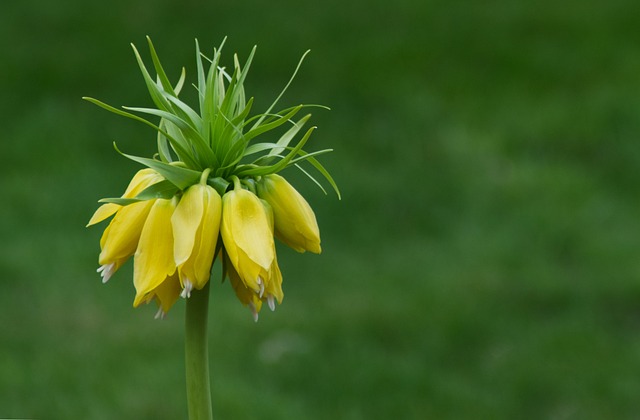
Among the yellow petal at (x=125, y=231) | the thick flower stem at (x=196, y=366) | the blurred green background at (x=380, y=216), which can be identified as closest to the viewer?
the thick flower stem at (x=196, y=366)

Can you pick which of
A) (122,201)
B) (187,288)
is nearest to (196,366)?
(187,288)

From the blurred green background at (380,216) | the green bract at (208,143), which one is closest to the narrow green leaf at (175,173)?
the green bract at (208,143)

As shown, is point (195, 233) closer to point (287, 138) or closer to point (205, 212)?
point (205, 212)

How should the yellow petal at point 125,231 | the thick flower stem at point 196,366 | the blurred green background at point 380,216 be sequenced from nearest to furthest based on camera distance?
the thick flower stem at point 196,366 < the yellow petal at point 125,231 < the blurred green background at point 380,216

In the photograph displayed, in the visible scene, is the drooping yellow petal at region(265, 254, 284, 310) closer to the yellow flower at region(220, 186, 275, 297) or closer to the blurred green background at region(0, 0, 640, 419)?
the yellow flower at region(220, 186, 275, 297)

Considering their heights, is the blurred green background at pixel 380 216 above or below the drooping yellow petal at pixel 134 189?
below

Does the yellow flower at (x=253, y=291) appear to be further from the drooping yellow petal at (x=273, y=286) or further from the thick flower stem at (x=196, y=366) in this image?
the thick flower stem at (x=196, y=366)

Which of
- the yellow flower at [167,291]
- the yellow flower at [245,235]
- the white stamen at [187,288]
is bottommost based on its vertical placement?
the yellow flower at [167,291]
